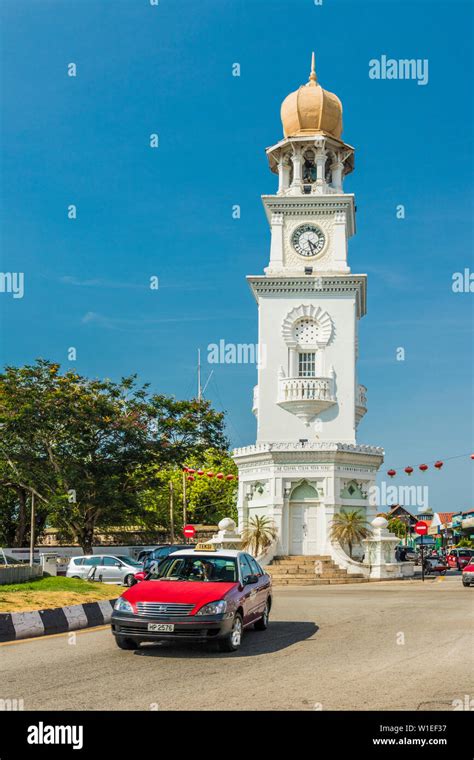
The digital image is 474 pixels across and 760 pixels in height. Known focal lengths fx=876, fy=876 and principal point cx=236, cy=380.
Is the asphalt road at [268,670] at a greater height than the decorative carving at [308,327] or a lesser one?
lesser

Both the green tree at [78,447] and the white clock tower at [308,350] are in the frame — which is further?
the green tree at [78,447]

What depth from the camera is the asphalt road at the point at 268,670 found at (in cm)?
888

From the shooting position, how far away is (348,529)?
39250 millimetres

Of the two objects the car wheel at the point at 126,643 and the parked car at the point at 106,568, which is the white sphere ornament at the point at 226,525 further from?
the car wheel at the point at 126,643

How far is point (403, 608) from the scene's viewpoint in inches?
841

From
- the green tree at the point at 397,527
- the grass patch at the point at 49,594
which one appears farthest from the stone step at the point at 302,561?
the green tree at the point at 397,527

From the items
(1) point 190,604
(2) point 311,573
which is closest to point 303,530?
(2) point 311,573

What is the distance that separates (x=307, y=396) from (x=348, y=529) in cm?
748

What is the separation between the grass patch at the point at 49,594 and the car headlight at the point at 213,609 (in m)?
4.61

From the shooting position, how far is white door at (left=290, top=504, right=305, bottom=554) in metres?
40.5

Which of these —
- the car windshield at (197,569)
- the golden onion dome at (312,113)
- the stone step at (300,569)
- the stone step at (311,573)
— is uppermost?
the golden onion dome at (312,113)

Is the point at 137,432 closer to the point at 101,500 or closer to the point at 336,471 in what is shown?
the point at 101,500
